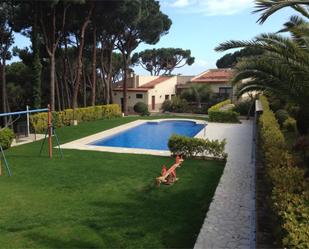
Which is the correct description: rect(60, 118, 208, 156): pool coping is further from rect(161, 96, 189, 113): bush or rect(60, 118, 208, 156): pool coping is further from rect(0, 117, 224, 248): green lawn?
rect(161, 96, 189, 113): bush

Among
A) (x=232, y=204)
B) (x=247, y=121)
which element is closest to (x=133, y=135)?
(x=247, y=121)

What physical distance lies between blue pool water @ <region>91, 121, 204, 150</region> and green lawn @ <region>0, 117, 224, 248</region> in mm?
5537

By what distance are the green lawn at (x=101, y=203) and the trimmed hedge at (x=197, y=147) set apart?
659 mm

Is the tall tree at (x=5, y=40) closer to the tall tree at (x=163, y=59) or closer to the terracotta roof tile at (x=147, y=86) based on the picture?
the terracotta roof tile at (x=147, y=86)

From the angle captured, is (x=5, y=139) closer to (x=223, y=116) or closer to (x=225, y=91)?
(x=223, y=116)

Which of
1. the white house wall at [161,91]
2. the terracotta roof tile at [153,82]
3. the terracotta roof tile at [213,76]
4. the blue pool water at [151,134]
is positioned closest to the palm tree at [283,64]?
the blue pool water at [151,134]

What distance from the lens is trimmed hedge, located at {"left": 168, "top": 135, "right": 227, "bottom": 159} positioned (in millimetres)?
13773

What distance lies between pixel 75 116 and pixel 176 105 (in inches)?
586

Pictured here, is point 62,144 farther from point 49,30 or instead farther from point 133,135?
point 49,30

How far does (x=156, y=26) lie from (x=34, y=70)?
43.7ft

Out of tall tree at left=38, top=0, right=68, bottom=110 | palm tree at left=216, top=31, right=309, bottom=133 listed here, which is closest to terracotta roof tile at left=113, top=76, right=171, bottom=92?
tall tree at left=38, top=0, right=68, bottom=110

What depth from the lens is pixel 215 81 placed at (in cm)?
3916

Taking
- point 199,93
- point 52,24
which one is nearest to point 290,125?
point 52,24

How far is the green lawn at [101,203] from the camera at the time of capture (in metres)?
6.70
